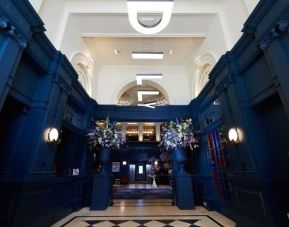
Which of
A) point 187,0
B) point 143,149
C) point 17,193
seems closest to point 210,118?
point 187,0

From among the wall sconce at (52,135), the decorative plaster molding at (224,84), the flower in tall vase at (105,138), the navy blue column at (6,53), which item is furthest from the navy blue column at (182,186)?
the navy blue column at (6,53)

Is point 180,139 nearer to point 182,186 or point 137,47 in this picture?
point 182,186

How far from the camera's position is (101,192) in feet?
16.5

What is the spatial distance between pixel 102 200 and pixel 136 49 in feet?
16.7

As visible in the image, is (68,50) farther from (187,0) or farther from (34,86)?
(187,0)

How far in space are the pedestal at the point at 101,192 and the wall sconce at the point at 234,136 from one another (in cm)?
378

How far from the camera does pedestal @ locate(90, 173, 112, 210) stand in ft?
16.0

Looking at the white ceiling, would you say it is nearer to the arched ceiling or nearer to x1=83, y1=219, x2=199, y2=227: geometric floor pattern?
the arched ceiling

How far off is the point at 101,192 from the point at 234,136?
4.08 metres

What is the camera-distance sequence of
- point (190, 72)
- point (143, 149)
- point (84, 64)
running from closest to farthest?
point (84, 64), point (190, 72), point (143, 149)

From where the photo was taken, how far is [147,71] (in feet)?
22.6

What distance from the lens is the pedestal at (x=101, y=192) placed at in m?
4.87

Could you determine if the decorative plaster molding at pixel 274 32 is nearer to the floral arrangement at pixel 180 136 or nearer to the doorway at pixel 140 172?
the floral arrangement at pixel 180 136

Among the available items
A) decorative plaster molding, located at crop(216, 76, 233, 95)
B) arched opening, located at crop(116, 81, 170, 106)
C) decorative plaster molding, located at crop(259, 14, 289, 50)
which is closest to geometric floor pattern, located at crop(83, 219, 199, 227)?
decorative plaster molding, located at crop(216, 76, 233, 95)
